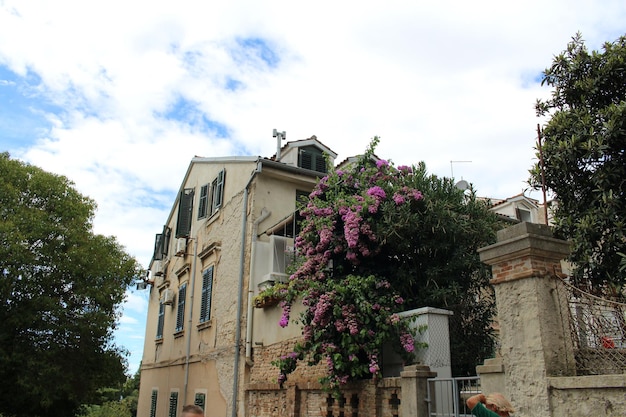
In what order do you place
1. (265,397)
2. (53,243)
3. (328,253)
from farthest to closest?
(53,243)
(265,397)
(328,253)

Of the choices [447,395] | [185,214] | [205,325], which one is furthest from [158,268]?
[447,395]

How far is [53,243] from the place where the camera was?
14.3m

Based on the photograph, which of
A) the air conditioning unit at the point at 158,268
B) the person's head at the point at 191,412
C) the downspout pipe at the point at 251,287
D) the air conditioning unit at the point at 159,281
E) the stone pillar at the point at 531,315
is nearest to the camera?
the person's head at the point at 191,412

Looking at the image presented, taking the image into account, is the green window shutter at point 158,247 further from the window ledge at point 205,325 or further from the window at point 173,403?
the window ledge at point 205,325

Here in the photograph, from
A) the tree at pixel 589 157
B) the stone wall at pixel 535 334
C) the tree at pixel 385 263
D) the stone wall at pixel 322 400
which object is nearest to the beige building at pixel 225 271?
the stone wall at pixel 322 400

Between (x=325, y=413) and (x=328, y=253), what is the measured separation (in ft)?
8.57

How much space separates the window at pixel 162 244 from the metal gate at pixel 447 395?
16.6 metres

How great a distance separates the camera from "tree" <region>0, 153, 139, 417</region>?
13.4m

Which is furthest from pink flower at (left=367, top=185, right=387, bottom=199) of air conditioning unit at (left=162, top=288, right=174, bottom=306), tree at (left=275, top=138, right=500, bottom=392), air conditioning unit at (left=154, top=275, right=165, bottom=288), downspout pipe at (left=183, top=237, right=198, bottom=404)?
air conditioning unit at (left=154, top=275, right=165, bottom=288)

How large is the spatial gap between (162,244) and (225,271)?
9.11m

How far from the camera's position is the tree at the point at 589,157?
23.3 ft

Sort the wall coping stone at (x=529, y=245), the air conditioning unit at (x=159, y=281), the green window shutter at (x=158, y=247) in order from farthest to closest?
the green window shutter at (x=158, y=247) < the air conditioning unit at (x=159, y=281) < the wall coping stone at (x=529, y=245)

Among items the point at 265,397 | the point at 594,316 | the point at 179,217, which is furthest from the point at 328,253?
the point at 179,217

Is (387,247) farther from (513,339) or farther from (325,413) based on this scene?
(513,339)
